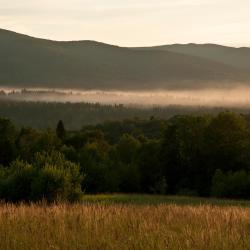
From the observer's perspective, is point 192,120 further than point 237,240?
Yes

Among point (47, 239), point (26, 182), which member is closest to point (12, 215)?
point (47, 239)

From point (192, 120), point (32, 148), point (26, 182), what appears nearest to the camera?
point (26, 182)

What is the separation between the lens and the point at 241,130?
84250 millimetres

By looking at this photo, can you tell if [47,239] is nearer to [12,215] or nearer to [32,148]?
[12,215]

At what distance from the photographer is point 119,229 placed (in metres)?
10.3

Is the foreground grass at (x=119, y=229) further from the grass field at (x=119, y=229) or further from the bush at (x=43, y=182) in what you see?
the bush at (x=43, y=182)

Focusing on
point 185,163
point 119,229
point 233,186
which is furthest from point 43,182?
point 185,163

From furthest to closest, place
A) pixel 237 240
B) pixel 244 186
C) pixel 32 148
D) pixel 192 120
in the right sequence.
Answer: pixel 32 148
pixel 192 120
pixel 244 186
pixel 237 240

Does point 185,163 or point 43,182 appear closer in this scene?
point 43,182

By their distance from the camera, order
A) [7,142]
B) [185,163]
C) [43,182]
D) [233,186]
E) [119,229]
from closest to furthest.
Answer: [119,229] < [43,182] < [233,186] < [185,163] < [7,142]

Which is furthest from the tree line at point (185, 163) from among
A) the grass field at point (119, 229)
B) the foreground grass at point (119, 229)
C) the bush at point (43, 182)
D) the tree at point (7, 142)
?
the grass field at point (119, 229)

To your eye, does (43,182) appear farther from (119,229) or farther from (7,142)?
(7,142)

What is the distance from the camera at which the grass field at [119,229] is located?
902 centimetres

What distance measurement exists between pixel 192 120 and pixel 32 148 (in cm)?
2763
